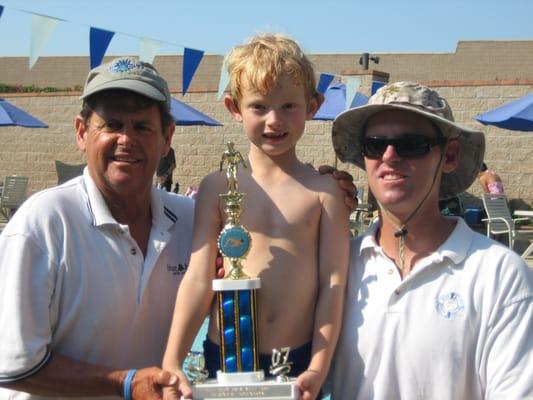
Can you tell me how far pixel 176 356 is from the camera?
256 cm

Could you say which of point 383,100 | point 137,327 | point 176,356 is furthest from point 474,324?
point 137,327

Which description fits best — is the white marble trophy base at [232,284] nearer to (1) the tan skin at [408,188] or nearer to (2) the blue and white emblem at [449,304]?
(1) the tan skin at [408,188]

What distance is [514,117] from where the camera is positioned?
1036cm

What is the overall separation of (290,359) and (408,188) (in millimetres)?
737

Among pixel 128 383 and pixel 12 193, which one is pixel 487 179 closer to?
pixel 12 193

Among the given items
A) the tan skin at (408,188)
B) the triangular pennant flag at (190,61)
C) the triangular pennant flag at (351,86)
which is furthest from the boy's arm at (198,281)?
the triangular pennant flag at (351,86)

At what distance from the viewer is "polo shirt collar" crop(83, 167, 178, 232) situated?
2666mm

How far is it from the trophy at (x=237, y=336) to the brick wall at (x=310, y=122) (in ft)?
41.2

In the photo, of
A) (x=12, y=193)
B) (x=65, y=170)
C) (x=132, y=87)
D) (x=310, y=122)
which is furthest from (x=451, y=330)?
(x=65, y=170)

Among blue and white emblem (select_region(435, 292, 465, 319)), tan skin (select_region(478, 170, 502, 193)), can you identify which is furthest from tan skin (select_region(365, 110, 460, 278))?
tan skin (select_region(478, 170, 502, 193))

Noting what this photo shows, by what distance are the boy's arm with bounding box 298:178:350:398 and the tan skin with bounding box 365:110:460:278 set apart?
0.18 metres

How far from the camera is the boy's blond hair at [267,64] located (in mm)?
2754

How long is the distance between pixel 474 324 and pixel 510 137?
12818mm

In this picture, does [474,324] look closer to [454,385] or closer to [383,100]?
[454,385]
